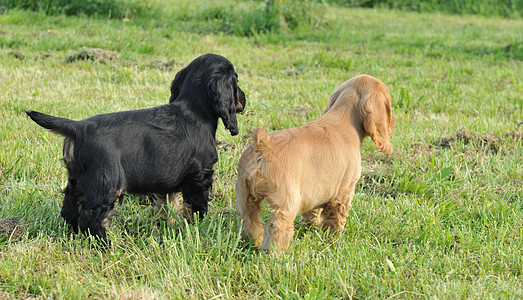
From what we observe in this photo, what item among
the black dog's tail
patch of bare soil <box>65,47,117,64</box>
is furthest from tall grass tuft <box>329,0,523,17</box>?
the black dog's tail

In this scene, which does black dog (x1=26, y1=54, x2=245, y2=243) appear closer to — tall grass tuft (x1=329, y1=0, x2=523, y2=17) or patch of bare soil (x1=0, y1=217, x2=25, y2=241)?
patch of bare soil (x1=0, y1=217, x2=25, y2=241)

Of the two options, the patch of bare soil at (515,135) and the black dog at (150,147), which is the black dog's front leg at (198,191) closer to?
the black dog at (150,147)

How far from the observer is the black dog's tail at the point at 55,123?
315 cm

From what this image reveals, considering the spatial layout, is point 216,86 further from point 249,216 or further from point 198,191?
point 249,216

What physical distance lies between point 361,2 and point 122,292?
15.5 m

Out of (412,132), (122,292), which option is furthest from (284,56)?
(122,292)

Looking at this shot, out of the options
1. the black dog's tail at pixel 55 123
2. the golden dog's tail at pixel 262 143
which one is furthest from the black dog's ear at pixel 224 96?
the black dog's tail at pixel 55 123

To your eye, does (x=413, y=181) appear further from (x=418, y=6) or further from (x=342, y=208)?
(x=418, y=6)

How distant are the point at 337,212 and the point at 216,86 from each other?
1181 mm

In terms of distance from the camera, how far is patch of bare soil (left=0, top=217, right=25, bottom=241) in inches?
139

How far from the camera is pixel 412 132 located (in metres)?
5.95

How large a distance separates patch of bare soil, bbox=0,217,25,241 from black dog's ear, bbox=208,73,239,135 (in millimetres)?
1518

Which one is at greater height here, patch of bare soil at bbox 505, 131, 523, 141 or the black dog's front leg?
the black dog's front leg

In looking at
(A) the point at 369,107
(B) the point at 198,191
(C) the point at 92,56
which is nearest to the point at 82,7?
(C) the point at 92,56
